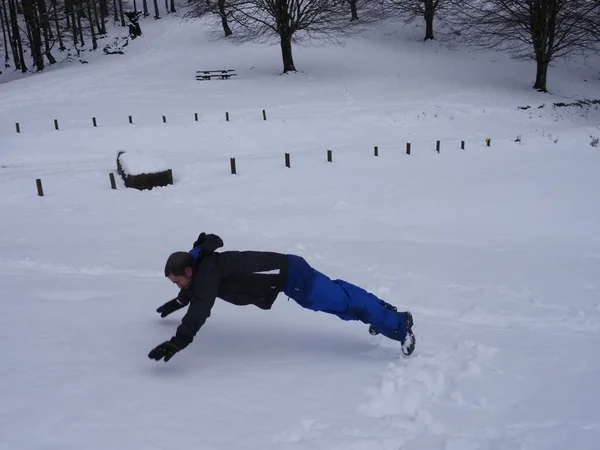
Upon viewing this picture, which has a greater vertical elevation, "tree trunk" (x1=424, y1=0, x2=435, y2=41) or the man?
"tree trunk" (x1=424, y1=0, x2=435, y2=41)

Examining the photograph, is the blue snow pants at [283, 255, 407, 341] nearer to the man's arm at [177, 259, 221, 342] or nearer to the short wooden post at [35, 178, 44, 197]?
the man's arm at [177, 259, 221, 342]

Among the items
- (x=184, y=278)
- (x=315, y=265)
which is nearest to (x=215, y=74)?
(x=315, y=265)

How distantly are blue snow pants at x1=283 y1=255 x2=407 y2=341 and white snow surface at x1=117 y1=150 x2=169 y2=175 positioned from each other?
898cm

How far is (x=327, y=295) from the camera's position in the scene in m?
4.27

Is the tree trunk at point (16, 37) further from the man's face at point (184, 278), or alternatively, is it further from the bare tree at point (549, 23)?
the man's face at point (184, 278)

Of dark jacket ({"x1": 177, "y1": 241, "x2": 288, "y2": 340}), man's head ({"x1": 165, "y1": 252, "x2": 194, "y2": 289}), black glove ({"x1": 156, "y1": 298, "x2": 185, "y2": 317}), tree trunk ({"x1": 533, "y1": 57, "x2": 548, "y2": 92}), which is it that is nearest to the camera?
man's head ({"x1": 165, "y1": 252, "x2": 194, "y2": 289})

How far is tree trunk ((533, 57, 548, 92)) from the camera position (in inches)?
1067

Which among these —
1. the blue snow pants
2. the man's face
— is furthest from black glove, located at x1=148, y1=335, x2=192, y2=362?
the blue snow pants

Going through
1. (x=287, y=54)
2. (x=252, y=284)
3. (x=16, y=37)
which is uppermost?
(x=16, y=37)

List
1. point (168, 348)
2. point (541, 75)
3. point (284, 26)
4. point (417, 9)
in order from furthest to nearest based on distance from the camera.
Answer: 1. point (417, 9)
2. point (284, 26)
3. point (541, 75)
4. point (168, 348)

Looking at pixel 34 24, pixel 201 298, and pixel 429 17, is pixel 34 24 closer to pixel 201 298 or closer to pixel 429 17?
pixel 429 17

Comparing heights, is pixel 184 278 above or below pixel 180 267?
below

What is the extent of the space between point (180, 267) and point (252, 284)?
2.10ft

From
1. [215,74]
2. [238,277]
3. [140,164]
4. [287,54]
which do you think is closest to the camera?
[238,277]
